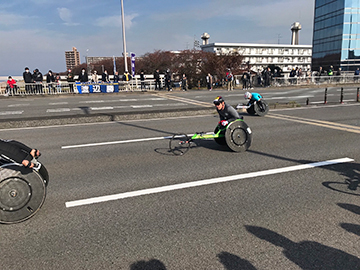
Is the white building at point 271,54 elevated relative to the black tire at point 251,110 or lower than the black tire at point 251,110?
elevated

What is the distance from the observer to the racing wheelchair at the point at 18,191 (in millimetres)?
3943

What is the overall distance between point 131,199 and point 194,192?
1.12 metres

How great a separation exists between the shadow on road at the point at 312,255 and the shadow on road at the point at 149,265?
1.36 m

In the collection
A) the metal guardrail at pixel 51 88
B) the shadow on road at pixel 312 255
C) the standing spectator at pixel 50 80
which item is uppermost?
the standing spectator at pixel 50 80

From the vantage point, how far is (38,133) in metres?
10.5

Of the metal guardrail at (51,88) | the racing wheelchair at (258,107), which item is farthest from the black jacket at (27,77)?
the racing wheelchair at (258,107)

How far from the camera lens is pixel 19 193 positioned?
4.01m

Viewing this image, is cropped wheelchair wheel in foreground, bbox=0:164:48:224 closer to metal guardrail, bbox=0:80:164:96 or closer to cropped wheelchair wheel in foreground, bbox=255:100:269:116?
cropped wheelchair wheel in foreground, bbox=255:100:269:116

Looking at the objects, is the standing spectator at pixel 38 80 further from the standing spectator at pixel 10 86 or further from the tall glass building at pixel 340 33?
the tall glass building at pixel 340 33

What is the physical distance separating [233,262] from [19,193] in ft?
9.99

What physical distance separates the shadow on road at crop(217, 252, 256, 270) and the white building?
92.0 metres

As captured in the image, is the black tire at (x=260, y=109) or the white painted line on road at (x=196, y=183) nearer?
the white painted line on road at (x=196, y=183)

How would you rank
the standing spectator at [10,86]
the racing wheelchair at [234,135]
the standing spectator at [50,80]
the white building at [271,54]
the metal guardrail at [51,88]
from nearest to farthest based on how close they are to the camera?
the racing wheelchair at [234,135] < the standing spectator at [10,86] < the metal guardrail at [51,88] < the standing spectator at [50,80] < the white building at [271,54]

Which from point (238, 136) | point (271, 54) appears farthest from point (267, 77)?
point (271, 54)
